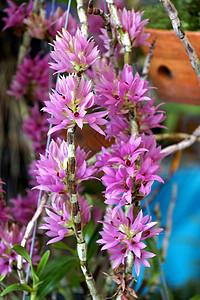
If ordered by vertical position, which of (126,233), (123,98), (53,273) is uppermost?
(123,98)

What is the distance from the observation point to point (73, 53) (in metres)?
0.38

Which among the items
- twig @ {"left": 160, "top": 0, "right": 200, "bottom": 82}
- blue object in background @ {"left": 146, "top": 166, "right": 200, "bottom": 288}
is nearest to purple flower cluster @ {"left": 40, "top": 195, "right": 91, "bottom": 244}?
twig @ {"left": 160, "top": 0, "right": 200, "bottom": 82}

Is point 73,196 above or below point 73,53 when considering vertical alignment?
below

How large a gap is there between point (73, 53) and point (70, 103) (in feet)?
0.18

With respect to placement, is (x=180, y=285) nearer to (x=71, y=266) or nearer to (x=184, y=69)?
(x=71, y=266)

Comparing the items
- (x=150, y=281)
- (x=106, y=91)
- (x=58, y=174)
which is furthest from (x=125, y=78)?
(x=150, y=281)

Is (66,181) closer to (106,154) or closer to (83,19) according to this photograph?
(106,154)

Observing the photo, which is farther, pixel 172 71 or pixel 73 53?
pixel 172 71

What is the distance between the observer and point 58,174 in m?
0.40

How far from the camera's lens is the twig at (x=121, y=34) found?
1.45 ft

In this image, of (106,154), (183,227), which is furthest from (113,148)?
(183,227)

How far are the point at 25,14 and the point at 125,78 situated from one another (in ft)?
1.25

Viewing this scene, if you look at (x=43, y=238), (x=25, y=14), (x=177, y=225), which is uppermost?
(x=25, y=14)

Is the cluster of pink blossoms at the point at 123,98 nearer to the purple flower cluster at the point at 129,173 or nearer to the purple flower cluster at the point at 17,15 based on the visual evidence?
the purple flower cluster at the point at 129,173
